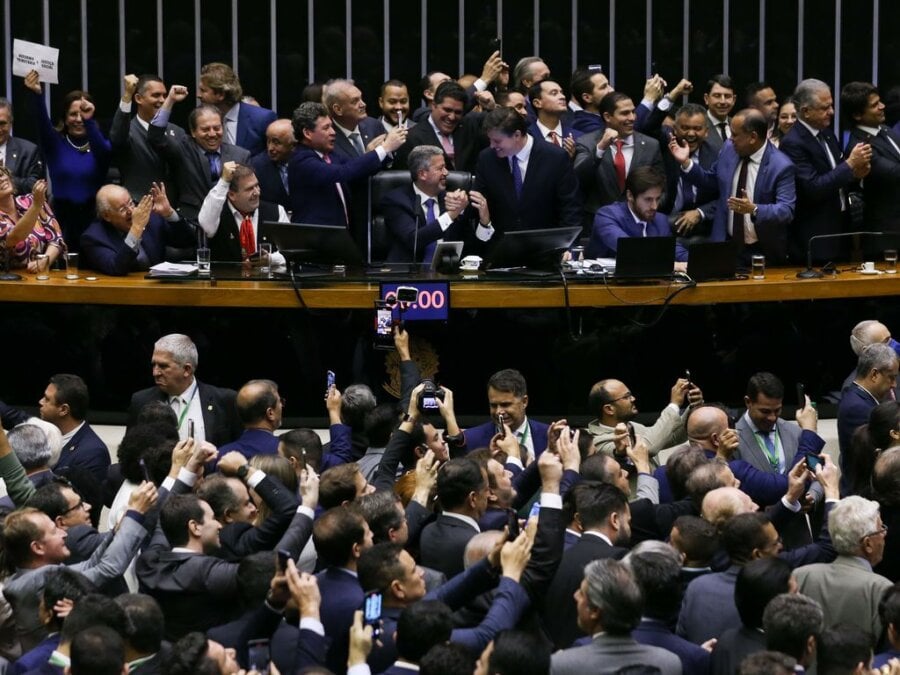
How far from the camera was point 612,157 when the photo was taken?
11.6m

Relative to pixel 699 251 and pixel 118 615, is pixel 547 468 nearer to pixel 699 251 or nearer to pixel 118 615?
pixel 118 615

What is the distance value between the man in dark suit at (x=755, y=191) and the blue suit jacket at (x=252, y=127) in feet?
10.1

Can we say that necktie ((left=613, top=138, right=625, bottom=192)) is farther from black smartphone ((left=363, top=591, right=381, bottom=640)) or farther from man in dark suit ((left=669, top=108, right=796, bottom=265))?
black smartphone ((left=363, top=591, right=381, bottom=640))

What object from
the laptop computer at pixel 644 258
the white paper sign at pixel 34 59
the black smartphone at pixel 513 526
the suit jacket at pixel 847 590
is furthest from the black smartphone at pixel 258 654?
the white paper sign at pixel 34 59

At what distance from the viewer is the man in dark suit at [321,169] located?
35.3 feet

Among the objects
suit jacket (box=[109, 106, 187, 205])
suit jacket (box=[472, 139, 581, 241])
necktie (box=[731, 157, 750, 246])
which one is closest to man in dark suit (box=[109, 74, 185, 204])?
suit jacket (box=[109, 106, 187, 205])

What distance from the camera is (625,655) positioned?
5.53 metres

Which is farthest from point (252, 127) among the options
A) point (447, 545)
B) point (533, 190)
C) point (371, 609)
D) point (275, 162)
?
point (371, 609)

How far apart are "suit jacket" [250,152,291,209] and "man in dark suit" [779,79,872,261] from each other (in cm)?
308

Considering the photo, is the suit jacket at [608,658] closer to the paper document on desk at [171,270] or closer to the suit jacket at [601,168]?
the paper document on desk at [171,270]

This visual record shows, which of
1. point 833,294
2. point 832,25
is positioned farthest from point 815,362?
point 832,25

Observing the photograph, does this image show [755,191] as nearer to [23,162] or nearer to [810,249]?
[810,249]

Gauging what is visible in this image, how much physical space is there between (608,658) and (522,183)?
5.80 meters

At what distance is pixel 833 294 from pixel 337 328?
2.81 meters
